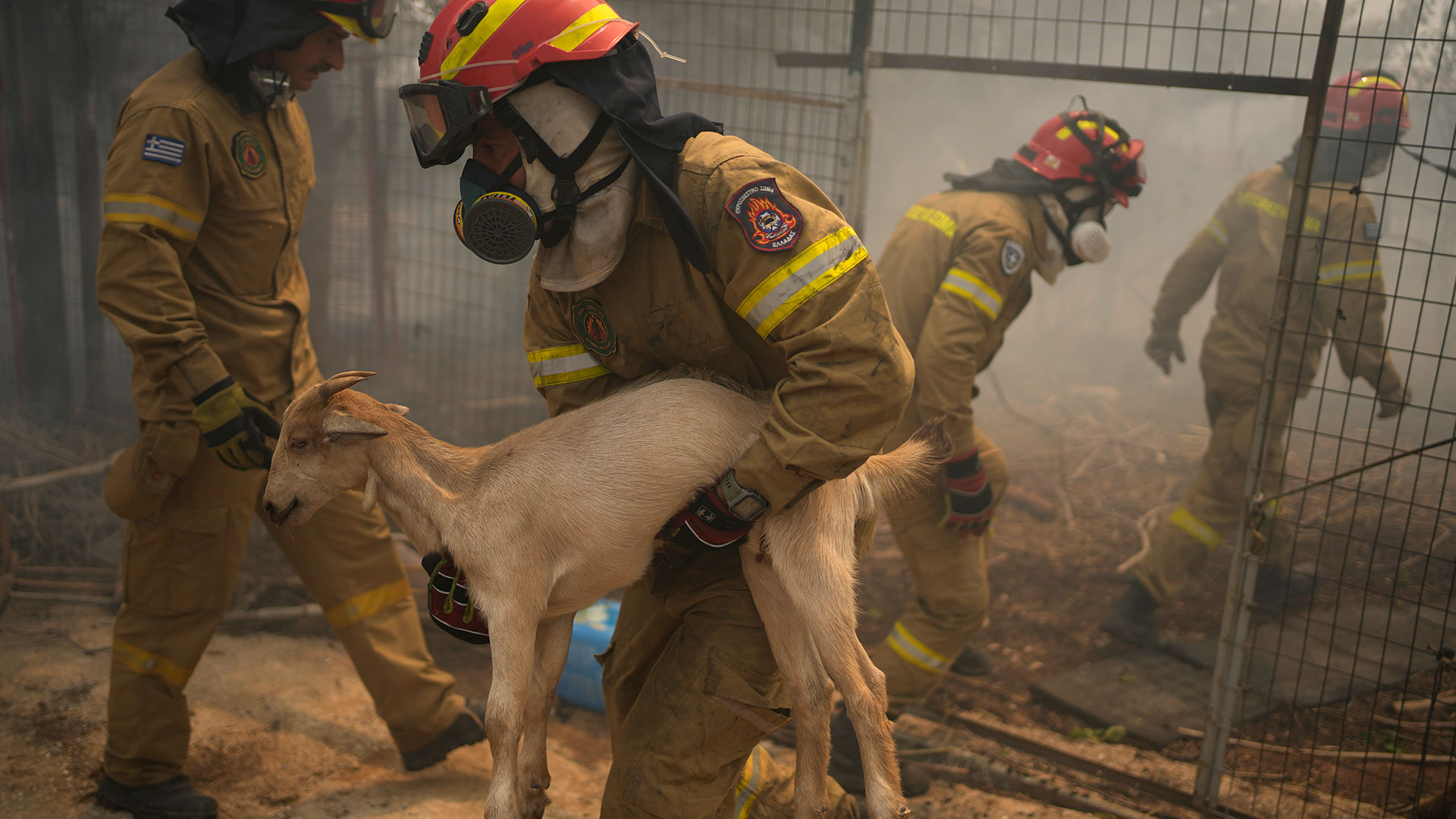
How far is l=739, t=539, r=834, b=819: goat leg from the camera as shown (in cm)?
253

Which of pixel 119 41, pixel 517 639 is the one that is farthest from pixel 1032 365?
pixel 517 639

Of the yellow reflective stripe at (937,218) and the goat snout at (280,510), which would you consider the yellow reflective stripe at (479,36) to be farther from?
the yellow reflective stripe at (937,218)

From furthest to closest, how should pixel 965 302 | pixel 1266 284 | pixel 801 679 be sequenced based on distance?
pixel 1266 284
pixel 965 302
pixel 801 679

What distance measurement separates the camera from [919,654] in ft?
14.4

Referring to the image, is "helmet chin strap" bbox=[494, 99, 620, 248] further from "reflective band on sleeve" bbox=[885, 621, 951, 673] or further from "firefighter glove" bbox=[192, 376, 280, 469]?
"reflective band on sleeve" bbox=[885, 621, 951, 673]

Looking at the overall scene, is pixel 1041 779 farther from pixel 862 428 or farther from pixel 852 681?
pixel 862 428

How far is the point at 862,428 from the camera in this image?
2.22 meters

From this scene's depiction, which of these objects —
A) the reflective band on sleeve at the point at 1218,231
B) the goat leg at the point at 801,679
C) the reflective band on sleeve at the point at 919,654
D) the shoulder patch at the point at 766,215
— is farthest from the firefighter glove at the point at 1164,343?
the shoulder patch at the point at 766,215

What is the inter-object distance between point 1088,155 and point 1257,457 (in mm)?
1666

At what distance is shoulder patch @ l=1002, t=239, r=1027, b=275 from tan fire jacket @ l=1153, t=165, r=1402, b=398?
1742 millimetres

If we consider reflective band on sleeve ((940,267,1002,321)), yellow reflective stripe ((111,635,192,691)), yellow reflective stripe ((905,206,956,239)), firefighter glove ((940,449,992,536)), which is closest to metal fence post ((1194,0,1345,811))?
firefighter glove ((940,449,992,536))

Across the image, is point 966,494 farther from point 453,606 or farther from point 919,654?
point 453,606

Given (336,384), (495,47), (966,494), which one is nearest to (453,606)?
(336,384)

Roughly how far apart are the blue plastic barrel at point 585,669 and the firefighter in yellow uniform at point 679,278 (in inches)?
80.0
